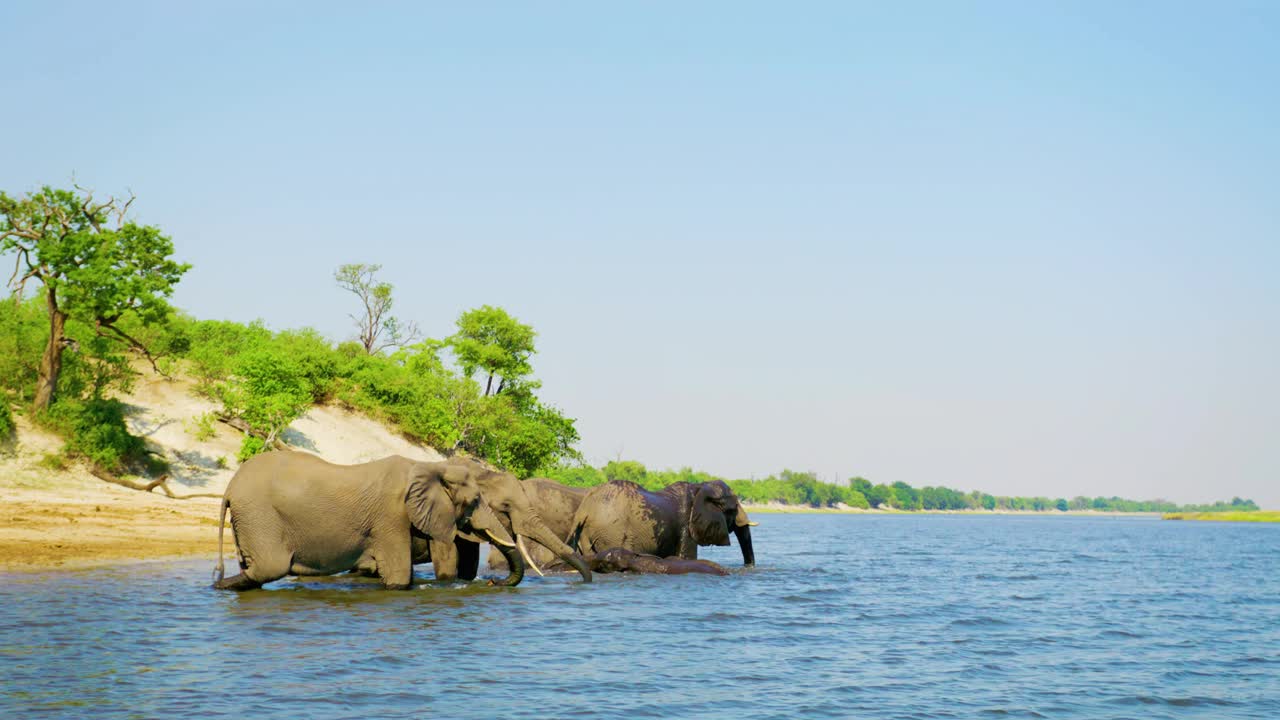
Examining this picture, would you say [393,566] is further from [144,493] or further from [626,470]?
[626,470]

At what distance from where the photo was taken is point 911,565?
35.4 meters

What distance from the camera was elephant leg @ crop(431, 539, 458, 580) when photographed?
19.2 m

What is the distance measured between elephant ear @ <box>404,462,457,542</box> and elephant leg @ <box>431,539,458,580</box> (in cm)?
77

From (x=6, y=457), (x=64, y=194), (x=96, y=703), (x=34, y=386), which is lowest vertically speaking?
(x=96, y=703)

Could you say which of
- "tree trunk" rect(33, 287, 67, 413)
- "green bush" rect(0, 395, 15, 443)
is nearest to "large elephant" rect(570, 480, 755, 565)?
"green bush" rect(0, 395, 15, 443)

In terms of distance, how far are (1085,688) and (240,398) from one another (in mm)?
38269

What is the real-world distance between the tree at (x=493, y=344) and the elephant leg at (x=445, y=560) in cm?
4930

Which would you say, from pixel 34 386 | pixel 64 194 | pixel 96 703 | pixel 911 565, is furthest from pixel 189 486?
pixel 96 703

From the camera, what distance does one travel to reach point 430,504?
18.2 meters

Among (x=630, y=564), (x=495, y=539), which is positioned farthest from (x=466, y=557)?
(x=630, y=564)

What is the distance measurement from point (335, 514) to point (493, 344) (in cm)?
5202

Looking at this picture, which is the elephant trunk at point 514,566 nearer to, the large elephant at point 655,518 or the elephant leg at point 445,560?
the elephant leg at point 445,560

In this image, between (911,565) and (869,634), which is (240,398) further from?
(869,634)

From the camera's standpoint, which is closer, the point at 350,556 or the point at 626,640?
the point at 626,640
